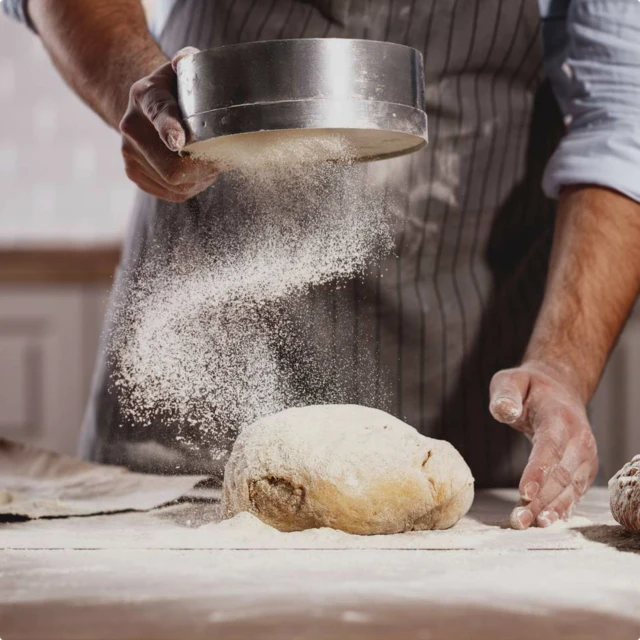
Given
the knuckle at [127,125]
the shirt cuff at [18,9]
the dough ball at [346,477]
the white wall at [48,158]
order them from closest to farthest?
1. the dough ball at [346,477]
2. the knuckle at [127,125]
3. the shirt cuff at [18,9]
4. the white wall at [48,158]

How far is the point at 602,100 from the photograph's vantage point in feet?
4.24

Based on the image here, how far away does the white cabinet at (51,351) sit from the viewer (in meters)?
2.50

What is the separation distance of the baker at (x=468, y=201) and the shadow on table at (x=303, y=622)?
0.66 m

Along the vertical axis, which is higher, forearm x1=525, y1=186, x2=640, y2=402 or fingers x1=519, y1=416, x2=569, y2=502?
forearm x1=525, y1=186, x2=640, y2=402

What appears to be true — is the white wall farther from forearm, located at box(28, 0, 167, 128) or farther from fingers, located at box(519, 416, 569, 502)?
fingers, located at box(519, 416, 569, 502)

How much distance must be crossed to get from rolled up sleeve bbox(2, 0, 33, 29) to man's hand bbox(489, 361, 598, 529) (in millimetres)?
907

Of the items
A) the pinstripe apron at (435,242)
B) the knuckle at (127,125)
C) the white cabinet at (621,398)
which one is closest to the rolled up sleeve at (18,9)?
the pinstripe apron at (435,242)

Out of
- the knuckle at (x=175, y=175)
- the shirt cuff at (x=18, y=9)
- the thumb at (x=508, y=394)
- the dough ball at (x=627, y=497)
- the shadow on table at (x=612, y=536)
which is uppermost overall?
the shirt cuff at (x=18, y=9)

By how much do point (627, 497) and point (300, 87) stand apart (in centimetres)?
44

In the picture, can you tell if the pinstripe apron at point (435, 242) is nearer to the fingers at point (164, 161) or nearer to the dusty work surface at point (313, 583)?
the fingers at point (164, 161)

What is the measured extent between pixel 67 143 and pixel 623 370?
6.07ft

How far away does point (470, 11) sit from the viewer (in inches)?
51.3

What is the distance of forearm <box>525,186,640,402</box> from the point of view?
121 centimetres

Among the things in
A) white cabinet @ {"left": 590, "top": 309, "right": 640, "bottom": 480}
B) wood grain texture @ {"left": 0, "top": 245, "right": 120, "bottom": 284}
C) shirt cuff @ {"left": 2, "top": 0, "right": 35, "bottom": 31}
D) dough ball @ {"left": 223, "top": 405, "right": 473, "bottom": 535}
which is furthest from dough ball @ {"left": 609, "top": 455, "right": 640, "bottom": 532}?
wood grain texture @ {"left": 0, "top": 245, "right": 120, "bottom": 284}
